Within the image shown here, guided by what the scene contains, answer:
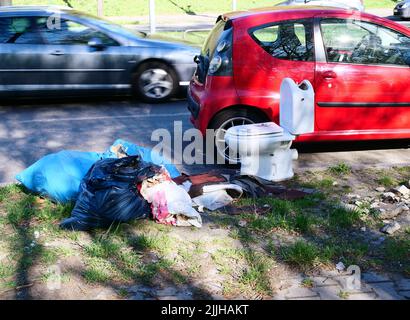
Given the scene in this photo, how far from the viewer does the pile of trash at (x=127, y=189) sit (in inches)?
191

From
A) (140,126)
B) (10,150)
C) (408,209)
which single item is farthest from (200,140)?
(408,209)

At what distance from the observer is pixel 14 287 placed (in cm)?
409

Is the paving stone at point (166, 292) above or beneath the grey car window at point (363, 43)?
beneath

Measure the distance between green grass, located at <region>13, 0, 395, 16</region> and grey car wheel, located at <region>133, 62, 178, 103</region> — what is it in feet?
56.5

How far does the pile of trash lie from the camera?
486 cm

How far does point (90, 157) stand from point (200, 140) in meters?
1.92

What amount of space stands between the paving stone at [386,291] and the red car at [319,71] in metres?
2.96

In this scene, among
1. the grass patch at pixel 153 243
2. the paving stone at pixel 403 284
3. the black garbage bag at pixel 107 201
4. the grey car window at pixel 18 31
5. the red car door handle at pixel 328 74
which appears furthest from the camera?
the grey car window at pixel 18 31

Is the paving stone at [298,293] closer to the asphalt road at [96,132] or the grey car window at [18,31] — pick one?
the asphalt road at [96,132]

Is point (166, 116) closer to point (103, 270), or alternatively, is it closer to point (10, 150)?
point (10, 150)

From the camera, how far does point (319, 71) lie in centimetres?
667

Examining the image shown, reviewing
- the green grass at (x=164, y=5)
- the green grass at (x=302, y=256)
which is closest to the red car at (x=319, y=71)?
the green grass at (x=302, y=256)

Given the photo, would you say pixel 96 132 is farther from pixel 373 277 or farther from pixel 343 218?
pixel 373 277

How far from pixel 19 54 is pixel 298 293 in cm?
741
